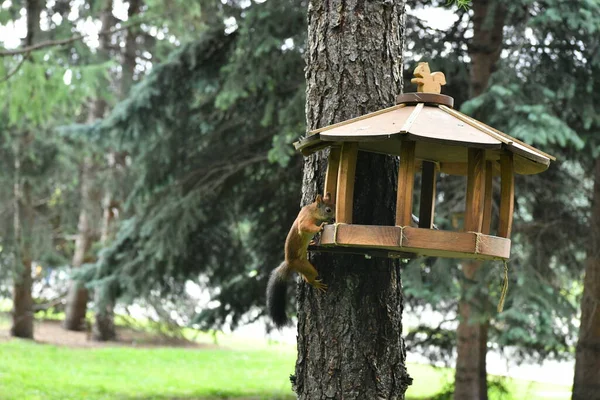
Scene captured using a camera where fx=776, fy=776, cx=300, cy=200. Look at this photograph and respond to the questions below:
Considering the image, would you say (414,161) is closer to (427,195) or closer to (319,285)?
(319,285)

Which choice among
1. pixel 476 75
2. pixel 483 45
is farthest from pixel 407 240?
pixel 483 45

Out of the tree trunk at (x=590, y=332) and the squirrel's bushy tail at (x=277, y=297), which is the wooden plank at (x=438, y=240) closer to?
the squirrel's bushy tail at (x=277, y=297)

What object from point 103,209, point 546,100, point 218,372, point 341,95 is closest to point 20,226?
point 103,209

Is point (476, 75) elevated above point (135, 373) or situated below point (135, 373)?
above

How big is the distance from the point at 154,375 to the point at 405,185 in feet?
30.5

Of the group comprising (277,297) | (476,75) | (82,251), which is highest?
(476,75)

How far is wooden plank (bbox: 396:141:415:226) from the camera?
10.2 feet

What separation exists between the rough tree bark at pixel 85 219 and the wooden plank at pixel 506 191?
12541 mm

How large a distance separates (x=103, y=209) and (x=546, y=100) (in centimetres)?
1081

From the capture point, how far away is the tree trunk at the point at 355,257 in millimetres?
3314

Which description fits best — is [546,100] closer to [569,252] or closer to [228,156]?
[569,252]

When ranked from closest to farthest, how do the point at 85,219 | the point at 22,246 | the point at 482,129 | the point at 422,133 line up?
the point at 422,133, the point at 482,129, the point at 22,246, the point at 85,219

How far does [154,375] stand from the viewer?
38.2 feet

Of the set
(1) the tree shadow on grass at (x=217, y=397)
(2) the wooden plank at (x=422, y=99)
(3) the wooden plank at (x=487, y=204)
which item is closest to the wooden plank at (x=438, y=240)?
(3) the wooden plank at (x=487, y=204)
